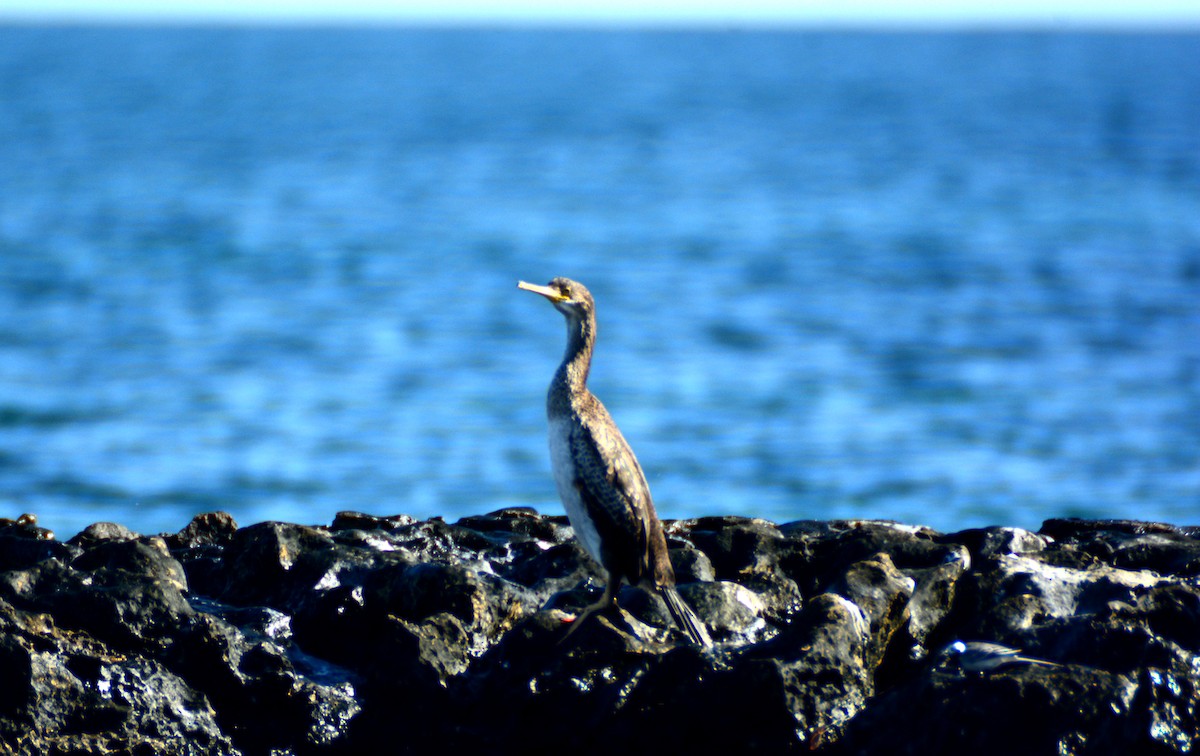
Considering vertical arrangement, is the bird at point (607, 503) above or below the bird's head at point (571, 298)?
below

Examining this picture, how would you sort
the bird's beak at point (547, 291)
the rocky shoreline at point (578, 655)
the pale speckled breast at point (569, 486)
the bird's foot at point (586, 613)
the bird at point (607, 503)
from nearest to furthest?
the rocky shoreline at point (578, 655) → the bird's foot at point (586, 613) → the bird at point (607, 503) → the pale speckled breast at point (569, 486) → the bird's beak at point (547, 291)

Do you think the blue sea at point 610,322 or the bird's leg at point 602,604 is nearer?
the bird's leg at point 602,604

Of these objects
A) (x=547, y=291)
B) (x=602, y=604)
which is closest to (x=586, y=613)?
(x=602, y=604)

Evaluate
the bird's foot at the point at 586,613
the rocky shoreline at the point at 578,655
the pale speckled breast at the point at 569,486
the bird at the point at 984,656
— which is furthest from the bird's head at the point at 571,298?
the bird at the point at 984,656

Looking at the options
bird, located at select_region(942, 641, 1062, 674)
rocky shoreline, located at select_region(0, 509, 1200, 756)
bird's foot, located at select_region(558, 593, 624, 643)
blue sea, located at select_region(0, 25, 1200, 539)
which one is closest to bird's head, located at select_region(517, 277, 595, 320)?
rocky shoreline, located at select_region(0, 509, 1200, 756)

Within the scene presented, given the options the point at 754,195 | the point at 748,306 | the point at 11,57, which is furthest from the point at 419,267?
the point at 11,57

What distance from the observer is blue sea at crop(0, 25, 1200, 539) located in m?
13.7

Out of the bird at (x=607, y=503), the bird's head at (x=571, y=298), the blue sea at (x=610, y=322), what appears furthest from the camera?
the blue sea at (x=610, y=322)

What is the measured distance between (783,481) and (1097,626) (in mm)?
9065

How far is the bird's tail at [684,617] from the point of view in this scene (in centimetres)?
514

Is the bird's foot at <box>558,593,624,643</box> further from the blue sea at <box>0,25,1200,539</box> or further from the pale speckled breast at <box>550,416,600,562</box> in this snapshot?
the blue sea at <box>0,25,1200,539</box>

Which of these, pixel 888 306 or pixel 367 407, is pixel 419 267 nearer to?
pixel 888 306

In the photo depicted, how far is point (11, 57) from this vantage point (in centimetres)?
10762

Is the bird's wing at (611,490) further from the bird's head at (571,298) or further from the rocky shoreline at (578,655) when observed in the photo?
the bird's head at (571,298)
